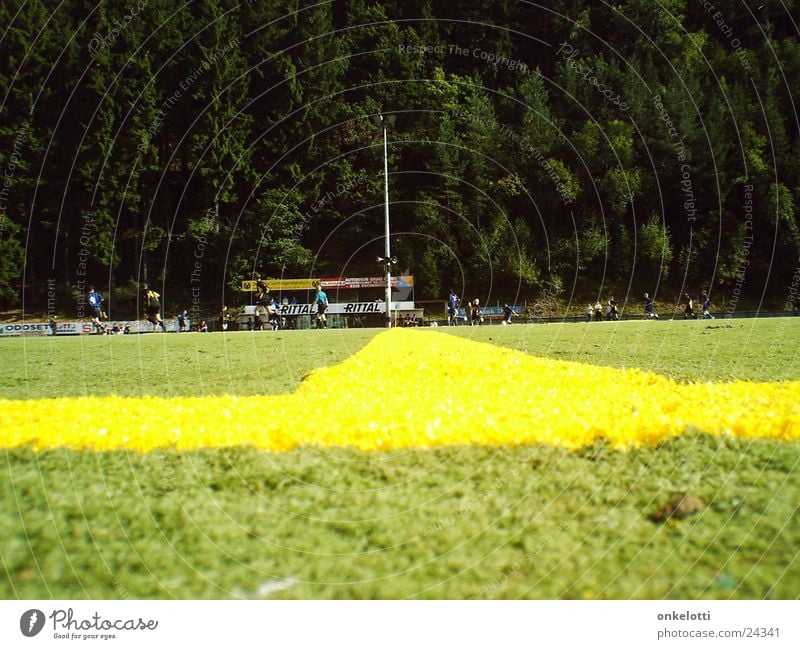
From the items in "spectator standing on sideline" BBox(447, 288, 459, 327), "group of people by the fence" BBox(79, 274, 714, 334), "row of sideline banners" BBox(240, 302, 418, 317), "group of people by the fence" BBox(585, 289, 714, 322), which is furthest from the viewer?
"row of sideline banners" BBox(240, 302, 418, 317)

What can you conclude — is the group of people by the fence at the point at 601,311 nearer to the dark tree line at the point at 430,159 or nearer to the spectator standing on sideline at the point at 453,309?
the spectator standing on sideline at the point at 453,309

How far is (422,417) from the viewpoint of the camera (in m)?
2.53

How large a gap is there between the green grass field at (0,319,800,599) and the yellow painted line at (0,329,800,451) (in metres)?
0.08

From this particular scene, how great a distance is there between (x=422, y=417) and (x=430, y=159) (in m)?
43.0

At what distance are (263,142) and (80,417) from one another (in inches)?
1335

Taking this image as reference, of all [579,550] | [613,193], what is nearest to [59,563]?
[579,550]

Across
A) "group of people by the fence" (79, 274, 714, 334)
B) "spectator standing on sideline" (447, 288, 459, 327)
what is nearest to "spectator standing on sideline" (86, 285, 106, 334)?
"group of people by the fence" (79, 274, 714, 334)

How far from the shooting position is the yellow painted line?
7.47 ft

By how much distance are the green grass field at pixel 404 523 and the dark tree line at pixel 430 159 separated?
14853mm

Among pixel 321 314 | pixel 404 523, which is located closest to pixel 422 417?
pixel 404 523

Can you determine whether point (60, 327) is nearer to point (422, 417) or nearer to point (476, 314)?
point (476, 314)

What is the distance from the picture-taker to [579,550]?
5.60 ft

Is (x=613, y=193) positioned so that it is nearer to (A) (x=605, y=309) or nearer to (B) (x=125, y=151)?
(A) (x=605, y=309)

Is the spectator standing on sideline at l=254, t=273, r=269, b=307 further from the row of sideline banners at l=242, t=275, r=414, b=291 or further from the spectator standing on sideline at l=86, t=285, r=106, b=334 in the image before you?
the row of sideline banners at l=242, t=275, r=414, b=291
